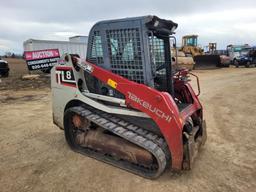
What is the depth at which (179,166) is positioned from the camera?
338 centimetres

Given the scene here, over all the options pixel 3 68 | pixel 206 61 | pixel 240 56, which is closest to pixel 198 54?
pixel 206 61

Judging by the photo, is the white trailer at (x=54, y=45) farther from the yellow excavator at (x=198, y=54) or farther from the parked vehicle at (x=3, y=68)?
the yellow excavator at (x=198, y=54)

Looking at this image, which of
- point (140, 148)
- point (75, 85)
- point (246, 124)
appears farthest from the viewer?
point (246, 124)

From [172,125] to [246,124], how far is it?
3.33m

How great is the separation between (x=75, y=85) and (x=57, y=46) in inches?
692

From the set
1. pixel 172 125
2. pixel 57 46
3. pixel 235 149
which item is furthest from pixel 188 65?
pixel 172 125

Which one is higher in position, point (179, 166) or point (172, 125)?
point (172, 125)

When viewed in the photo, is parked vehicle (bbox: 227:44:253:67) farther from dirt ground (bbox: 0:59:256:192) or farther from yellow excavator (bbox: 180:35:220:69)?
dirt ground (bbox: 0:59:256:192)

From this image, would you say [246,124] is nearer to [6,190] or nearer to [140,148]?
→ [140,148]

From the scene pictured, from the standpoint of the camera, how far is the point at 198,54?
27.1 meters

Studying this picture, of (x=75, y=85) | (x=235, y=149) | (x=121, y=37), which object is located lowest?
(x=235, y=149)

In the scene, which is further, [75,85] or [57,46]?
[57,46]

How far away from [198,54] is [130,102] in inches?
980

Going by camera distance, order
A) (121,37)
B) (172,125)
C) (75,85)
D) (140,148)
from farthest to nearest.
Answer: (75,85) < (121,37) < (140,148) < (172,125)
